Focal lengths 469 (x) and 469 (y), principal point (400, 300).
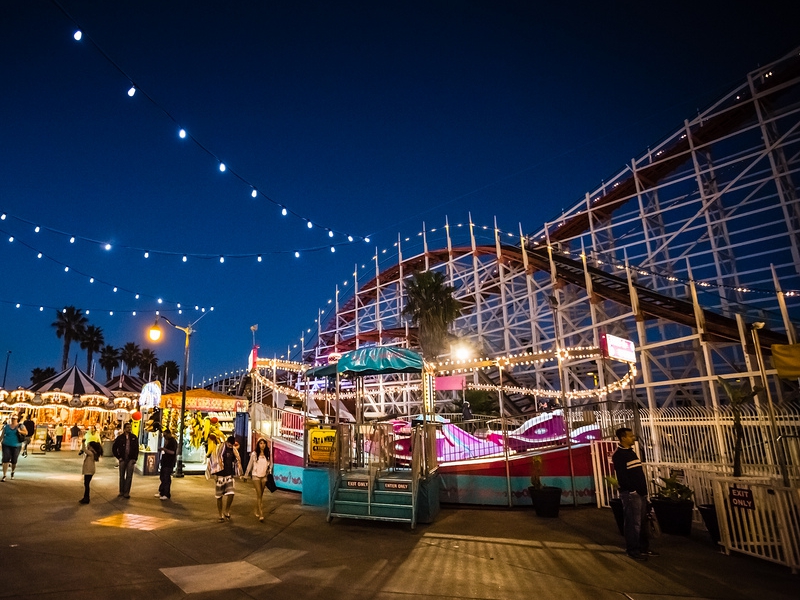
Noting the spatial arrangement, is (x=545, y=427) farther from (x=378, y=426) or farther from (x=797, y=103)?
(x=797, y=103)

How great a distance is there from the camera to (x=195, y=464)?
1848cm

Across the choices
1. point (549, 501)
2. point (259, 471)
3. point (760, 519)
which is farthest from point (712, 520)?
point (259, 471)

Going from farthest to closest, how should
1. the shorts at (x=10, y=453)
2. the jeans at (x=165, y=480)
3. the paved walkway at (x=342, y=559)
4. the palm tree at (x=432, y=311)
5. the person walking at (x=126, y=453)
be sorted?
the palm tree at (x=432, y=311)
the shorts at (x=10, y=453)
the jeans at (x=165, y=480)
the person walking at (x=126, y=453)
the paved walkway at (x=342, y=559)

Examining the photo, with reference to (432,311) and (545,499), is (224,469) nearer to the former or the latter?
(545,499)

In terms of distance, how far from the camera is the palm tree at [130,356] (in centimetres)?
7950

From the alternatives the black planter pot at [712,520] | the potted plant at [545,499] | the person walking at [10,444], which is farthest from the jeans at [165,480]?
the black planter pot at [712,520]

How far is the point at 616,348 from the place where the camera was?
→ 12.6 meters

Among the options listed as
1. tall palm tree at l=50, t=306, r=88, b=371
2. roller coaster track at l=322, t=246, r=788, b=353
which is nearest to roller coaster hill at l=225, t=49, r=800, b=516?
roller coaster track at l=322, t=246, r=788, b=353

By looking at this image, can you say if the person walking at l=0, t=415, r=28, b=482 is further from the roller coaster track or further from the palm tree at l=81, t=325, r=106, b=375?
the palm tree at l=81, t=325, r=106, b=375

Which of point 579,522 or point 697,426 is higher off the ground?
point 697,426

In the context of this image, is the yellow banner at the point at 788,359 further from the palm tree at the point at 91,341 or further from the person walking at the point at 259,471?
the palm tree at the point at 91,341

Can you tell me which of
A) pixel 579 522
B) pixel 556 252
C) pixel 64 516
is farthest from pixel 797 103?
pixel 64 516

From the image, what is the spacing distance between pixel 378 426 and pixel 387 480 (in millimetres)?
1347

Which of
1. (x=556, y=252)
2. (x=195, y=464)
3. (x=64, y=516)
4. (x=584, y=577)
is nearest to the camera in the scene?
(x=584, y=577)
